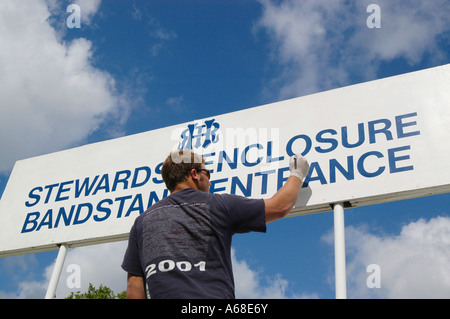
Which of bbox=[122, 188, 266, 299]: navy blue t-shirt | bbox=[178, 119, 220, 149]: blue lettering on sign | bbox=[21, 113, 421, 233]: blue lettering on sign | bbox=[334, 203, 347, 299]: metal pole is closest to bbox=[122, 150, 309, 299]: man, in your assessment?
bbox=[122, 188, 266, 299]: navy blue t-shirt

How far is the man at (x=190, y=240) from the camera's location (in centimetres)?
215

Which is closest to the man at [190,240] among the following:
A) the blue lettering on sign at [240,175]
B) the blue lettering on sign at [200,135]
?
the blue lettering on sign at [240,175]

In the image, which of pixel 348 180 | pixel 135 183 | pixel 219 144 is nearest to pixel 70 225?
pixel 135 183

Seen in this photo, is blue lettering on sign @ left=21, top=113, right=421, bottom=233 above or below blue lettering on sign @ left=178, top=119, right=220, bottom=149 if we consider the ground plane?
below

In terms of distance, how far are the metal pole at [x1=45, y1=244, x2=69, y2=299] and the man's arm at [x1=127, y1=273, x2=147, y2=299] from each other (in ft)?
9.07

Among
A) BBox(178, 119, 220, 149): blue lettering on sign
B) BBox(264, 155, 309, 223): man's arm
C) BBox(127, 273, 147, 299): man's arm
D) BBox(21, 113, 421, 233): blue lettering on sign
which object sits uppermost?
BBox(178, 119, 220, 149): blue lettering on sign

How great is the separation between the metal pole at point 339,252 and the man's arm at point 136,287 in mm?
1797

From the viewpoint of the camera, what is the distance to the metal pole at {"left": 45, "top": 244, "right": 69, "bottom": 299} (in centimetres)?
484

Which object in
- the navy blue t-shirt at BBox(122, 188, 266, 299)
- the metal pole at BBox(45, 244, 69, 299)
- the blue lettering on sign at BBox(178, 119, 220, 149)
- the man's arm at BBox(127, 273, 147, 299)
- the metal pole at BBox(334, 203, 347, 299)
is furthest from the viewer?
the blue lettering on sign at BBox(178, 119, 220, 149)

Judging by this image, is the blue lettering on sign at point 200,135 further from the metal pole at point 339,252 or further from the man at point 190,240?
the man at point 190,240

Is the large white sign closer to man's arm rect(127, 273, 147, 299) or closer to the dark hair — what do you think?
the dark hair

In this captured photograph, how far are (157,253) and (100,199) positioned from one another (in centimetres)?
316

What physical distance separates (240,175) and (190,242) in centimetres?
239
